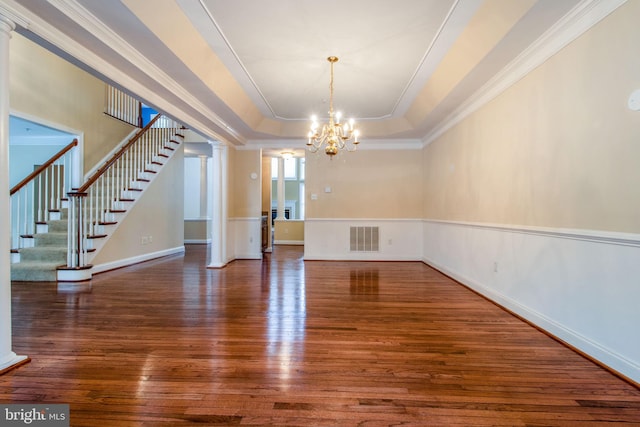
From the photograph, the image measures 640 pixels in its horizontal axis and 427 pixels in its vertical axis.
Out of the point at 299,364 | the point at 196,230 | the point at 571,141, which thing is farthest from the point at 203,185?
the point at 571,141

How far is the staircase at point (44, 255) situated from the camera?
4.14 metres

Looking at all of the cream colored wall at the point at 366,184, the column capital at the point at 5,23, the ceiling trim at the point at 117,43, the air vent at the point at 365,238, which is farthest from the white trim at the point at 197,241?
the column capital at the point at 5,23

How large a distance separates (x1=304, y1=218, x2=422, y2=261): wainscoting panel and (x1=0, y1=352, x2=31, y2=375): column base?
4471 mm

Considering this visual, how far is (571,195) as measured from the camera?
222 centimetres

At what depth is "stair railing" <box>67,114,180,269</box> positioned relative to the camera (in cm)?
429

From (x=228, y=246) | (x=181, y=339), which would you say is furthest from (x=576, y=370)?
(x=228, y=246)

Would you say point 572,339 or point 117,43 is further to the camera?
point 117,43

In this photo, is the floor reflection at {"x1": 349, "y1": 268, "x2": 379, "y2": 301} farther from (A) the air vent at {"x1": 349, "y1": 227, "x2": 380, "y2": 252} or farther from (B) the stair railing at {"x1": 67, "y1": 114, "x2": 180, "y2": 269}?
(B) the stair railing at {"x1": 67, "y1": 114, "x2": 180, "y2": 269}

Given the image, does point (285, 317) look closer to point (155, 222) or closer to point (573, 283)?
→ point (573, 283)

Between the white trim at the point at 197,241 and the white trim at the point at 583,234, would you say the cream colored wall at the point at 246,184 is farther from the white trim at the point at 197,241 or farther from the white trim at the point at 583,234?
the white trim at the point at 583,234

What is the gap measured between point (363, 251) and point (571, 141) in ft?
13.8

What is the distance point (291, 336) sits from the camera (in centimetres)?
239

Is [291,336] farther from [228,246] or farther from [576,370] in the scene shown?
[228,246]

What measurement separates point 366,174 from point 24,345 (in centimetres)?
530
